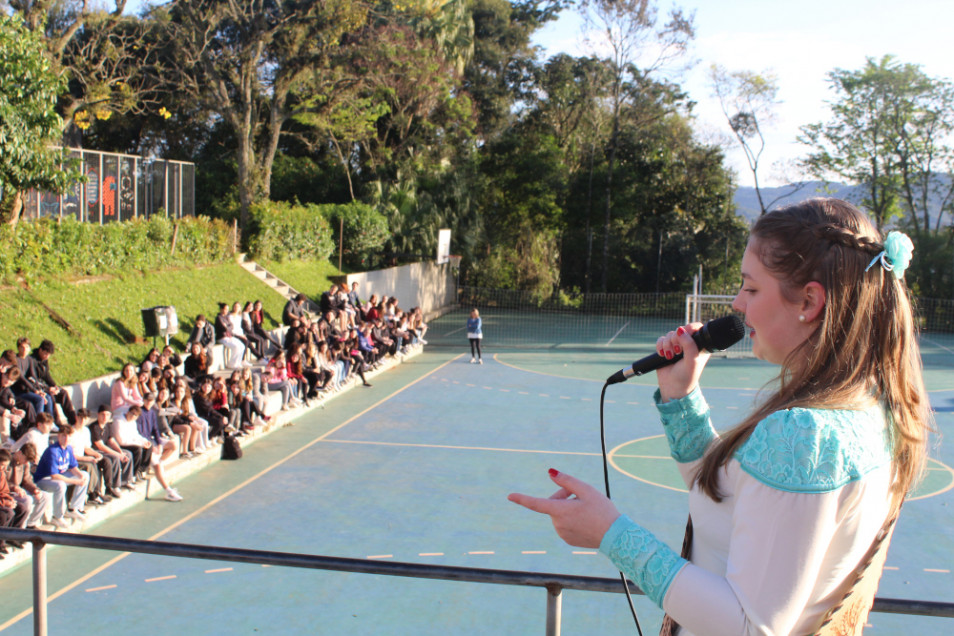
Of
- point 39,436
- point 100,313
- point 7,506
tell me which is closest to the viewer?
point 7,506

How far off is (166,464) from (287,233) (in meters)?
15.7

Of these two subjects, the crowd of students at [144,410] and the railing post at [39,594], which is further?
the crowd of students at [144,410]

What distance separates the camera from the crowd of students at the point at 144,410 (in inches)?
319

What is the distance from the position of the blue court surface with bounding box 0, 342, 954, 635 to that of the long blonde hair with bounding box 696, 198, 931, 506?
10.5ft

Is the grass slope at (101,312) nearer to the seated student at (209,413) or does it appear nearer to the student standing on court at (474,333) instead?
the seated student at (209,413)

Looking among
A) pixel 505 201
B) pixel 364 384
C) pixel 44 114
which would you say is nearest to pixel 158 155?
pixel 505 201

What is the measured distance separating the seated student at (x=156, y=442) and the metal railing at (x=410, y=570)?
794 centimetres

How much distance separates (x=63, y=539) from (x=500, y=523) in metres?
7.24

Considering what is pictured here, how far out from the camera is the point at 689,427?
166 centimetres

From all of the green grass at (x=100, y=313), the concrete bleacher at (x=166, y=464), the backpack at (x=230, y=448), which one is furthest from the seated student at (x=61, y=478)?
the green grass at (x=100, y=313)

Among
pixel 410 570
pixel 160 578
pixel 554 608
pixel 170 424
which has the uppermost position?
pixel 410 570

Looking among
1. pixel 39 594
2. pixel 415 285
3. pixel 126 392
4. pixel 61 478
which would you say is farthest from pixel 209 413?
pixel 415 285

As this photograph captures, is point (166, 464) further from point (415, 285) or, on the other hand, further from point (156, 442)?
point (415, 285)

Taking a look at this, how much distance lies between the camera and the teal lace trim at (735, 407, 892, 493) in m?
1.16
